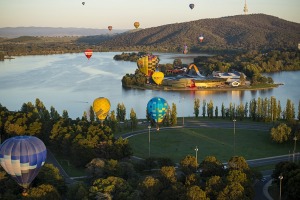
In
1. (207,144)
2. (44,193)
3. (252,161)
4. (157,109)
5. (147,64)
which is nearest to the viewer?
(44,193)

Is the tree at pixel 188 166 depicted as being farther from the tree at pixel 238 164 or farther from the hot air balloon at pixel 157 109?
the hot air balloon at pixel 157 109

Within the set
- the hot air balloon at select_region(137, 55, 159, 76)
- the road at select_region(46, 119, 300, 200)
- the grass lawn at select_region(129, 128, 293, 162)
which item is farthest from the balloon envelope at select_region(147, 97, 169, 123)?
the hot air balloon at select_region(137, 55, 159, 76)

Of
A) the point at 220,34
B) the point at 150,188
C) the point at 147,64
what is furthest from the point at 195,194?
the point at 220,34

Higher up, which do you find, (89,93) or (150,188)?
(89,93)

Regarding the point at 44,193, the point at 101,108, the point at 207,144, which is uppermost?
the point at 101,108

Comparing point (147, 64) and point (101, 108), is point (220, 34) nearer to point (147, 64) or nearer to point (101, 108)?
point (147, 64)

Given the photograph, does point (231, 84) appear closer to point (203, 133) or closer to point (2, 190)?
point (203, 133)

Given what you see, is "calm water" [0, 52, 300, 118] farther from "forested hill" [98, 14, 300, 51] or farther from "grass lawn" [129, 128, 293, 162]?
"forested hill" [98, 14, 300, 51]

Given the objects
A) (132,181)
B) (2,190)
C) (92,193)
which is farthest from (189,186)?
(2,190)
